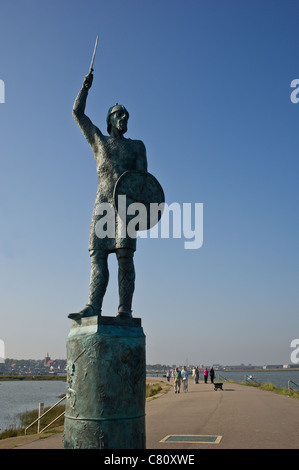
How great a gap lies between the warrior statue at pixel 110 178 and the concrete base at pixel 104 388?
40 centimetres

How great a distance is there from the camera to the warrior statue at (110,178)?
437 centimetres

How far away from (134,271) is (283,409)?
979 cm

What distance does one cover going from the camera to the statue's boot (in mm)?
4329

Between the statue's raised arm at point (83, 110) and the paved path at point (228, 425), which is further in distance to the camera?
the paved path at point (228, 425)

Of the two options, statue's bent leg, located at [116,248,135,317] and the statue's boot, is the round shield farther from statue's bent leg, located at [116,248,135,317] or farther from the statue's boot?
the statue's boot

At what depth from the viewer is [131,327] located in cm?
392

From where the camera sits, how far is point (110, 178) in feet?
15.3

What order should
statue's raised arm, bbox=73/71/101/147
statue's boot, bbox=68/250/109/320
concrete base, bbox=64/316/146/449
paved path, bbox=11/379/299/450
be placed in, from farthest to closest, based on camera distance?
paved path, bbox=11/379/299/450
statue's raised arm, bbox=73/71/101/147
statue's boot, bbox=68/250/109/320
concrete base, bbox=64/316/146/449

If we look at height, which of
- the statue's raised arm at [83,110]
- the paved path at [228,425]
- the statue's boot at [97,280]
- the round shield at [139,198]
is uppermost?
the statue's raised arm at [83,110]

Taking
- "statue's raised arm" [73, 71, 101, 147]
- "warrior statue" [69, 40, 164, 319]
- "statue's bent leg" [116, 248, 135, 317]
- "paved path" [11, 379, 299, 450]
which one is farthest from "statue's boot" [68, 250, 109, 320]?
"paved path" [11, 379, 299, 450]

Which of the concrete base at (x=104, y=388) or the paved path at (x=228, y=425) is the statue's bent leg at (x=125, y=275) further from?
the paved path at (x=228, y=425)

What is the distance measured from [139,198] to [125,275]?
2.66 feet

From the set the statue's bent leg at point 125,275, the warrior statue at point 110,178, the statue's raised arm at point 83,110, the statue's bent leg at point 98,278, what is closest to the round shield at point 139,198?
the warrior statue at point 110,178
